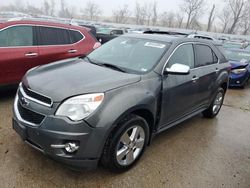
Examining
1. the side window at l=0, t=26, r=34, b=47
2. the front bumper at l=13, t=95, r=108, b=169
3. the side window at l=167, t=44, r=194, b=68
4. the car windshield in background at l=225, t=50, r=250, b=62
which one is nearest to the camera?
the front bumper at l=13, t=95, r=108, b=169

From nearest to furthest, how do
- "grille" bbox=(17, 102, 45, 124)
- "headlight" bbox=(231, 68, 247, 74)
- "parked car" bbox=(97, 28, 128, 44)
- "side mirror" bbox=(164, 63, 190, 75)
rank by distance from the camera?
1. "grille" bbox=(17, 102, 45, 124)
2. "side mirror" bbox=(164, 63, 190, 75)
3. "headlight" bbox=(231, 68, 247, 74)
4. "parked car" bbox=(97, 28, 128, 44)

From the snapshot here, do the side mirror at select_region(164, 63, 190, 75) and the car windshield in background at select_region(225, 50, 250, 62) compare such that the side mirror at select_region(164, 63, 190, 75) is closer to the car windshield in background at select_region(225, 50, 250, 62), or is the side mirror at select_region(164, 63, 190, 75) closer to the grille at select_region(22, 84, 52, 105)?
the grille at select_region(22, 84, 52, 105)

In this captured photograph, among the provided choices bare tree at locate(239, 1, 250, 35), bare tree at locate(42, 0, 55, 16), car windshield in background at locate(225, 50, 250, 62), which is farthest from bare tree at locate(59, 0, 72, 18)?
car windshield in background at locate(225, 50, 250, 62)

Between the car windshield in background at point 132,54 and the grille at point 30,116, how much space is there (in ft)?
4.03

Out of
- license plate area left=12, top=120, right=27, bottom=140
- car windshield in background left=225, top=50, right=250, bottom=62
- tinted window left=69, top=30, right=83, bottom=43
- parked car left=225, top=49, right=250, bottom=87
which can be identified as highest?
tinted window left=69, top=30, right=83, bottom=43

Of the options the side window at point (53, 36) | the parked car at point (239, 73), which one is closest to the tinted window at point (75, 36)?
the side window at point (53, 36)

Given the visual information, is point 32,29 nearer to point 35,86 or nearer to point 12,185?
point 35,86

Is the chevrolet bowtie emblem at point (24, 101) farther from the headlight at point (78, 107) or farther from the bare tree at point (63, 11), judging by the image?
the bare tree at point (63, 11)

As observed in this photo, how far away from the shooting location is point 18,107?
2.88 meters

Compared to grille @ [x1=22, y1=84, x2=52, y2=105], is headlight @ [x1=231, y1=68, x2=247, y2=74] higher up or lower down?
lower down

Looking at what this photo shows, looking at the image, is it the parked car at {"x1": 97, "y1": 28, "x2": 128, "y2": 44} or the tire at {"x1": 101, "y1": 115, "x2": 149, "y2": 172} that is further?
the parked car at {"x1": 97, "y1": 28, "x2": 128, "y2": 44}

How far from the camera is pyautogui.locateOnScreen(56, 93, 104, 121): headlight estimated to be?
2402mm

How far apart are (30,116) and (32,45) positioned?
2768mm

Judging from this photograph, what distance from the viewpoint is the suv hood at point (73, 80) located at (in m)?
2.53
